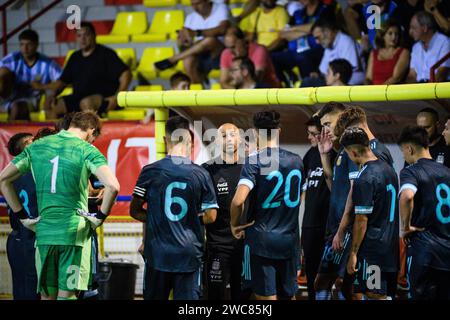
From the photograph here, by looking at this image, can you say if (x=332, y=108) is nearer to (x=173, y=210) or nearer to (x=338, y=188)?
(x=338, y=188)

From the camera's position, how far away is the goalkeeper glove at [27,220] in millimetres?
7301

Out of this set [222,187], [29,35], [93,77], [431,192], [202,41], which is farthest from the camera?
[29,35]

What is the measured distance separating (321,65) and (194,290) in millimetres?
4686

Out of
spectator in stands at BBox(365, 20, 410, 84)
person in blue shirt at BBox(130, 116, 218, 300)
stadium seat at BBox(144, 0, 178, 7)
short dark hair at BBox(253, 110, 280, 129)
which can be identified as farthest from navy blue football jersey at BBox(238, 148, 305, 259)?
stadium seat at BBox(144, 0, 178, 7)

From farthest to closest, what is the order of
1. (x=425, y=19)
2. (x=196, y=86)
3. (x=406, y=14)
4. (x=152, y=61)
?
(x=152, y=61), (x=196, y=86), (x=406, y=14), (x=425, y=19)

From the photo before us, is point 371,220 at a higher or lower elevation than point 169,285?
higher

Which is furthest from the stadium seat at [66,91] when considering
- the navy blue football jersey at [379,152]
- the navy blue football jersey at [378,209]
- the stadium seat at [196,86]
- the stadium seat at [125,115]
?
the navy blue football jersey at [378,209]

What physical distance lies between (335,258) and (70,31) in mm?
7187

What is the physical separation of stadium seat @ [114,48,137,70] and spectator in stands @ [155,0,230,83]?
0.73 m

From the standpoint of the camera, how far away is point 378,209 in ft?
24.1

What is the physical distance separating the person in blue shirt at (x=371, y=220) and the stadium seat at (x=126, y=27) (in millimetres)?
6662

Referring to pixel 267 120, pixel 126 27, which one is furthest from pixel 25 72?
pixel 267 120

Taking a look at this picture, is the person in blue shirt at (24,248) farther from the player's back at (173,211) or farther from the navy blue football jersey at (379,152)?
the navy blue football jersey at (379,152)
